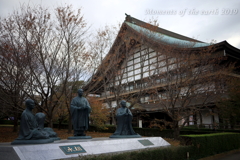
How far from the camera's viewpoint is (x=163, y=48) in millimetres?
13953

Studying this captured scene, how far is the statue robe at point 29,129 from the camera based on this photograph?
5914mm

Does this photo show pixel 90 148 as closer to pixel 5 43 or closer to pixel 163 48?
pixel 5 43

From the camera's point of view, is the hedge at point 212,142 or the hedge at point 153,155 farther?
the hedge at point 212,142

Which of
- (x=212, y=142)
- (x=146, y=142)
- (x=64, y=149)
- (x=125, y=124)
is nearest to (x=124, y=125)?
(x=125, y=124)

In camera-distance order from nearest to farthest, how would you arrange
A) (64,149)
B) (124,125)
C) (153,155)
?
(64,149), (153,155), (124,125)

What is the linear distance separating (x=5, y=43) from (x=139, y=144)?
8.05 metres

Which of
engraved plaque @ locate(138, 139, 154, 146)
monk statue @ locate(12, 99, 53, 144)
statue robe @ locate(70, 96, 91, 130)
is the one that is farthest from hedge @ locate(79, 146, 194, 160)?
statue robe @ locate(70, 96, 91, 130)

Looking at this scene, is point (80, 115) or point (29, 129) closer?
point (29, 129)

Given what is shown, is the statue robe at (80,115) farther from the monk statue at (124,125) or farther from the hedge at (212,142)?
the hedge at (212,142)

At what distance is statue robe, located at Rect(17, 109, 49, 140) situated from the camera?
591 cm

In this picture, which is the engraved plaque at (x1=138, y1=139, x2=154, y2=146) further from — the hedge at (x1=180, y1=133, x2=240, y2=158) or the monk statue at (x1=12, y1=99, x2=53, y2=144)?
the monk statue at (x1=12, y1=99, x2=53, y2=144)

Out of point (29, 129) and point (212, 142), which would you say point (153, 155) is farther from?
point (212, 142)

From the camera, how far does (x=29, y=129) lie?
19.8ft

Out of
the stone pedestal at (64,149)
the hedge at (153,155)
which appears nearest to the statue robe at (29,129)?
the stone pedestal at (64,149)
